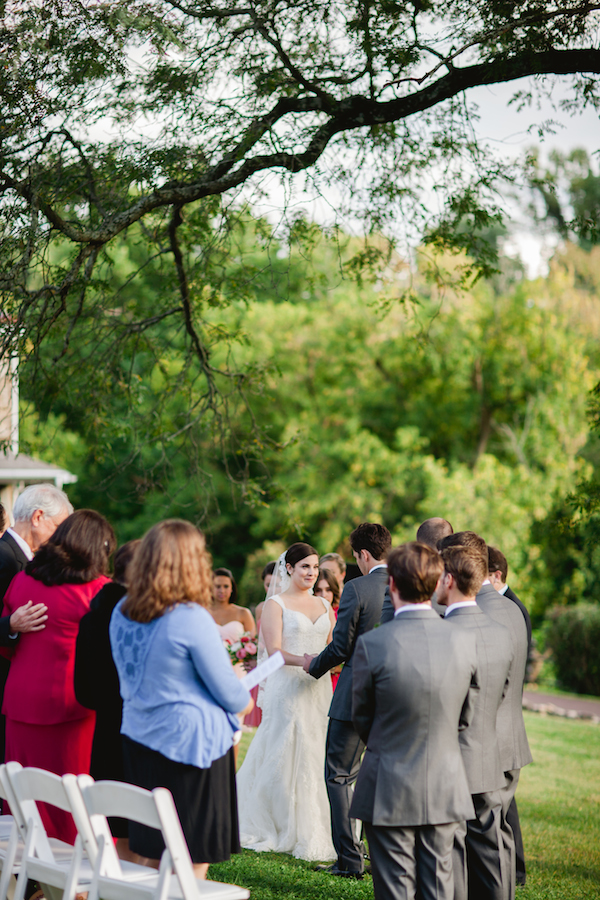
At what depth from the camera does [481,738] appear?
4266 millimetres

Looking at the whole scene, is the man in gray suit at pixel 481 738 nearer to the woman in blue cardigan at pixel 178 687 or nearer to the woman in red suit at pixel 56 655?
the woman in blue cardigan at pixel 178 687

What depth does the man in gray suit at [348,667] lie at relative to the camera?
17.8 feet

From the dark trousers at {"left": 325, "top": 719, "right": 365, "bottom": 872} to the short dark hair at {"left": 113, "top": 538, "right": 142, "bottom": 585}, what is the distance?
2.39 meters

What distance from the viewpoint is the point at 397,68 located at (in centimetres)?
591

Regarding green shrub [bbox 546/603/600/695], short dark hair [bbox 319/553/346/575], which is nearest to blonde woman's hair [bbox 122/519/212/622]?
short dark hair [bbox 319/553/346/575]

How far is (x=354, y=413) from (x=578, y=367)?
667 cm

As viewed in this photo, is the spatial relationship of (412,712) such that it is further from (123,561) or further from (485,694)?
(123,561)

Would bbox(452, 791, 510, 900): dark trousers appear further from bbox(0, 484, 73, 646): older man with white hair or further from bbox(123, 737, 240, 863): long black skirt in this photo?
bbox(0, 484, 73, 646): older man with white hair

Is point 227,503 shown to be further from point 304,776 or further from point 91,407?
point 304,776

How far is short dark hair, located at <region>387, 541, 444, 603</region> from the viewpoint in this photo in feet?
11.7

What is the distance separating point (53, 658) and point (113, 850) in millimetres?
1064

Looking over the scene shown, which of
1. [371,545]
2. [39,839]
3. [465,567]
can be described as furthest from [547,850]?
[39,839]

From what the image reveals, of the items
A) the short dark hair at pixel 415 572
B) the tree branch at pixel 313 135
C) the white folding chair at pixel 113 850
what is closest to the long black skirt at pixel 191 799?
the white folding chair at pixel 113 850

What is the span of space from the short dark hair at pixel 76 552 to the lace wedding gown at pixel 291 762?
8.76ft
